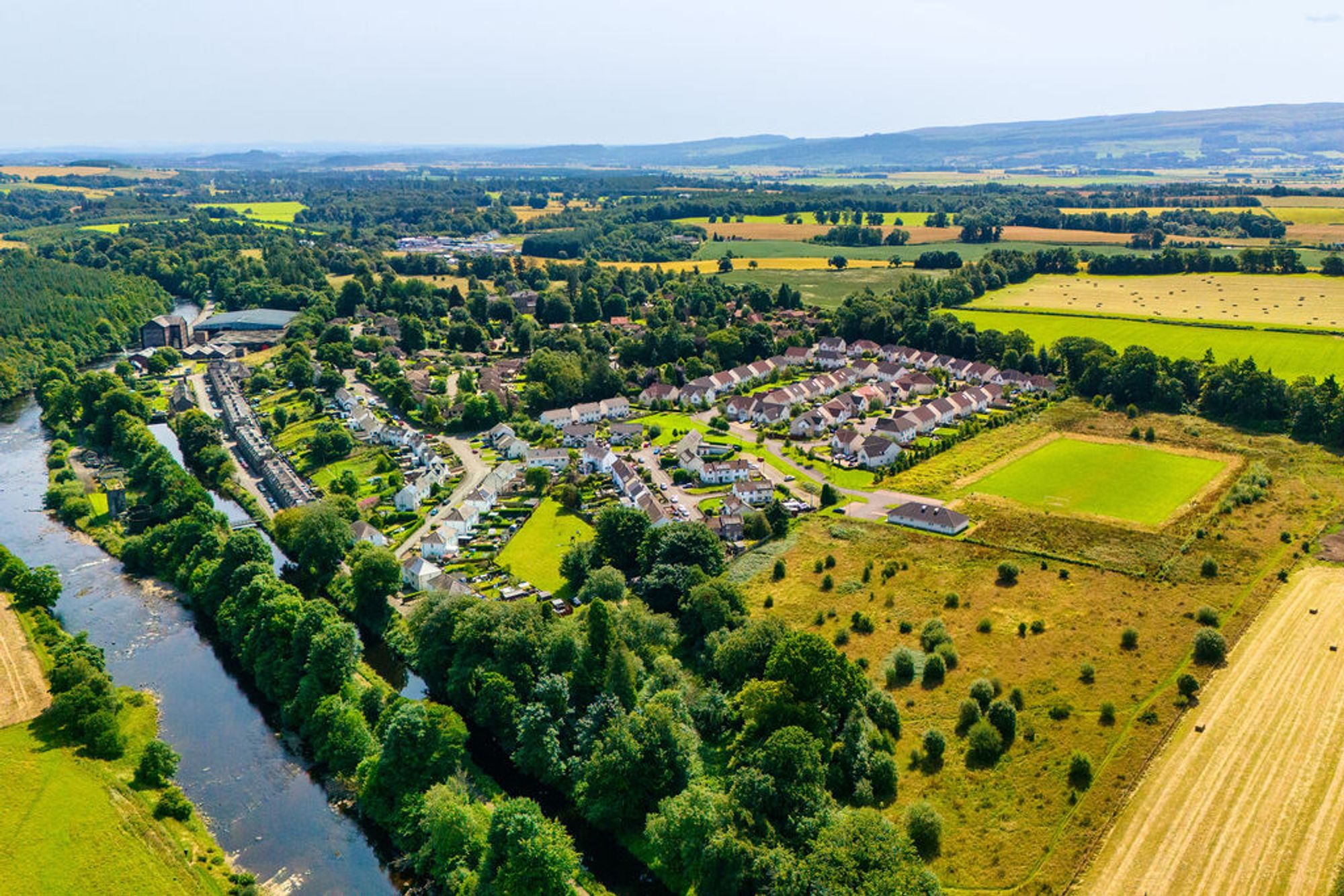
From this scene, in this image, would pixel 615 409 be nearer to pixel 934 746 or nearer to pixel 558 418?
pixel 558 418

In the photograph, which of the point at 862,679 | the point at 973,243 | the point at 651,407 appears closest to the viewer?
the point at 862,679

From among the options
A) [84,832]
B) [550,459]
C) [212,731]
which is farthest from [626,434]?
[84,832]

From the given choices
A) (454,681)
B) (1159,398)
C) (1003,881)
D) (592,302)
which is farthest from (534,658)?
(592,302)

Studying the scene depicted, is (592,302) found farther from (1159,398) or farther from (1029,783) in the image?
(1029,783)

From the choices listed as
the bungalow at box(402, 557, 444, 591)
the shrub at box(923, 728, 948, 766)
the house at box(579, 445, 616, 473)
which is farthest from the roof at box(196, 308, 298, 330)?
the shrub at box(923, 728, 948, 766)

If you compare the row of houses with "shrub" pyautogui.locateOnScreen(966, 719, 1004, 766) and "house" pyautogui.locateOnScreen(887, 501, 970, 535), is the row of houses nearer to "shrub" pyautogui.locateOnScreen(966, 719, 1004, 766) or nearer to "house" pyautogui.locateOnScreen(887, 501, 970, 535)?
"house" pyautogui.locateOnScreen(887, 501, 970, 535)

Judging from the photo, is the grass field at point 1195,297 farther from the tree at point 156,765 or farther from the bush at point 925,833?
the tree at point 156,765
